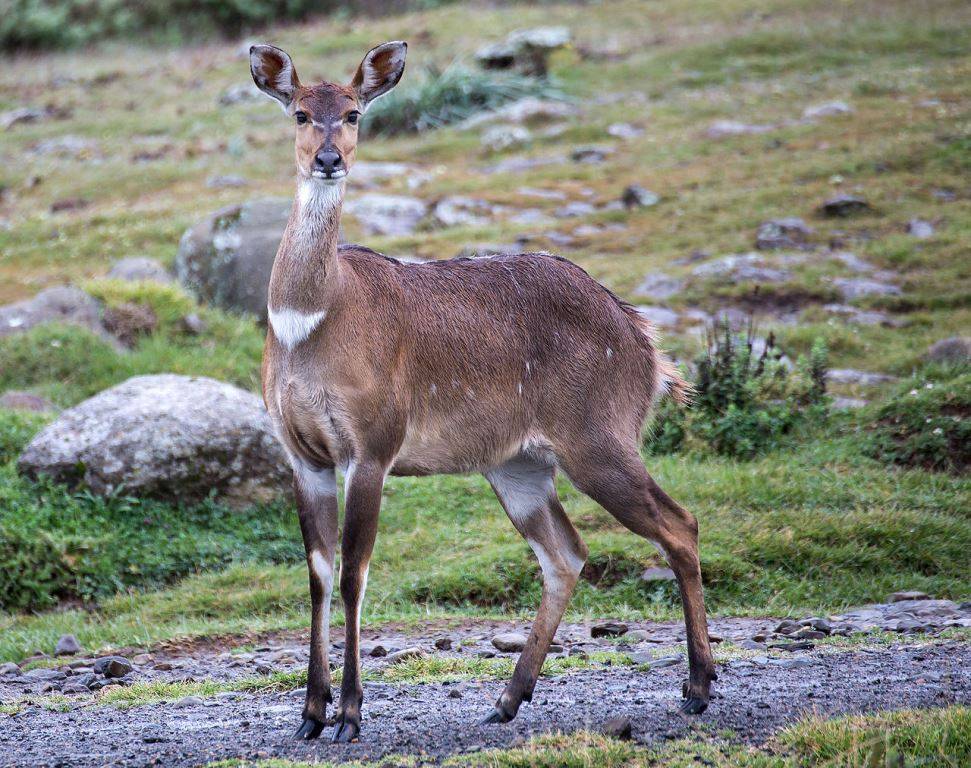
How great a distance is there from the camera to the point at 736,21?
24.9m

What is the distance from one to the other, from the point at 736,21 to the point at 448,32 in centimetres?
611

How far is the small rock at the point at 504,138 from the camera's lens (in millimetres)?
19547

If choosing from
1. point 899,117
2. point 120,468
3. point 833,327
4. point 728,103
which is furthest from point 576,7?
point 120,468

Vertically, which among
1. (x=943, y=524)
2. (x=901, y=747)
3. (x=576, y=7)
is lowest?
(x=943, y=524)

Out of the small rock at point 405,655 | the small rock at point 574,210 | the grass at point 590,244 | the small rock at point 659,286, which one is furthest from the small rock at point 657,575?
the small rock at point 574,210

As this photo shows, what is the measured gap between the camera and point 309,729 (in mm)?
5348

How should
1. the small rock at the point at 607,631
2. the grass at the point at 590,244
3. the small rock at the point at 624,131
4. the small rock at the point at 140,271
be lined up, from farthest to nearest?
the small rock at the point at 624,131, the small rock at the point at 140,271, the grass at the point at 590,244, the small rock at the point at 607,631

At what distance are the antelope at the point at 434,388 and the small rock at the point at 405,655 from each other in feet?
4.01

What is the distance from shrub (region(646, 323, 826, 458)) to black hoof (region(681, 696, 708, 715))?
464 centimetres

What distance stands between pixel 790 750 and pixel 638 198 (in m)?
12.1

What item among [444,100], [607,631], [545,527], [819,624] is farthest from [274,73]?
[444,100]

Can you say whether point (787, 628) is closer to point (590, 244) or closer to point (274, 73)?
point (274, 73)

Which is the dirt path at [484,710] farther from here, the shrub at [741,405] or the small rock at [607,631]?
the shrub at [741,405]

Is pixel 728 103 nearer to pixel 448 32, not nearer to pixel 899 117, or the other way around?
pixel 899 117
